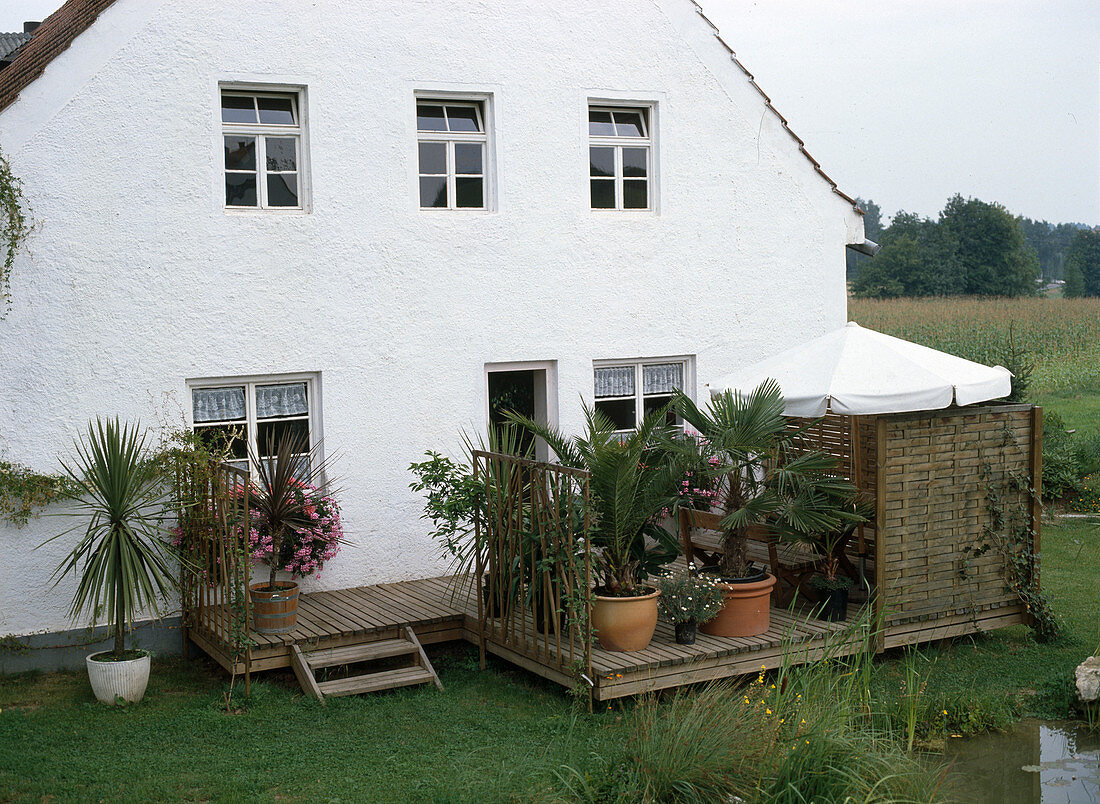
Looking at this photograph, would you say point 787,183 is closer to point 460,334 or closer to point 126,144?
point 460,334

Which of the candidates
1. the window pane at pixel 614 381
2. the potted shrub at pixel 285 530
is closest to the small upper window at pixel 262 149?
the potted shrub at pixel 285 530

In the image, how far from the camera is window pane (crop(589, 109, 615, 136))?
1205cm

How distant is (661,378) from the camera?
12562 millimetres

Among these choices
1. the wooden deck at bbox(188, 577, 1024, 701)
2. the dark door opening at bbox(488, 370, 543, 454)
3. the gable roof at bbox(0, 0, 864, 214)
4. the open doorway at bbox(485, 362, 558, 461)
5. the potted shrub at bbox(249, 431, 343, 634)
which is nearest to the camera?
the wooden deck at bbox(188, 577, 1024, 701)

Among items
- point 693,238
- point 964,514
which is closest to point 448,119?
point 693,238

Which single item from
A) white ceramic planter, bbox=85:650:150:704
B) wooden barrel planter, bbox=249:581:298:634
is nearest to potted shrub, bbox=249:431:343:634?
wooden barrel planter, bbox=249:581:298:634

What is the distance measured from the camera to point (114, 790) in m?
6.88

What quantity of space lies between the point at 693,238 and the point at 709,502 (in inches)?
149

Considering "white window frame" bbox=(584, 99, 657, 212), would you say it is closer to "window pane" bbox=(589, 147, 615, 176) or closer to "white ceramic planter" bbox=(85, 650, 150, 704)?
"window pane" bbox=(589, 147, 615, 176)

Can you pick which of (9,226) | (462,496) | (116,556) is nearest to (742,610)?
(462,496)

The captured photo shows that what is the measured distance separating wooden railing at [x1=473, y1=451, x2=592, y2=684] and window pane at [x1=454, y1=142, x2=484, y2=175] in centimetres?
336

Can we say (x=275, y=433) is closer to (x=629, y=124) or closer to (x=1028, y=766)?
(x=629, y=124)

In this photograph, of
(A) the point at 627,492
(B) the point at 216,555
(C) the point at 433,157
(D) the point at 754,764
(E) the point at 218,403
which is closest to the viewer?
(D) the point at 754,764

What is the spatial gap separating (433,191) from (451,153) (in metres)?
0.44
